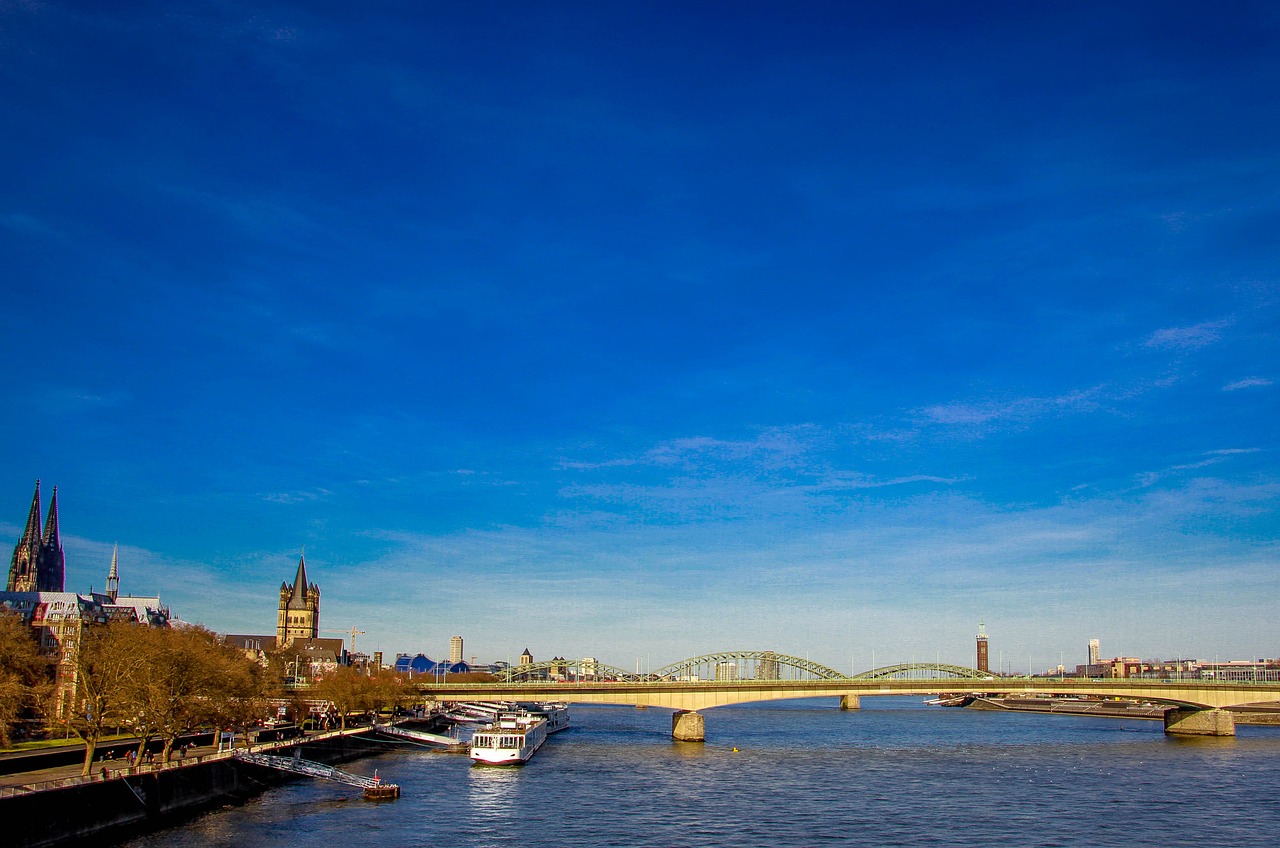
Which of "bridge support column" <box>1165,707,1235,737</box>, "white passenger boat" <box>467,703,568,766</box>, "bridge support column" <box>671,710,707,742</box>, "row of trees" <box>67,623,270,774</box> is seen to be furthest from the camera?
"bridge support column" <box>1165,707,1235,737</box>

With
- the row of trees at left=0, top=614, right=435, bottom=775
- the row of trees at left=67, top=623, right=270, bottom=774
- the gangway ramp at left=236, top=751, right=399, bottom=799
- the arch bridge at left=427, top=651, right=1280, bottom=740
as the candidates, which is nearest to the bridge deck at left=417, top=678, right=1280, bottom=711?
the arch bridge at left=427, top=651, right=1280, bottom=740

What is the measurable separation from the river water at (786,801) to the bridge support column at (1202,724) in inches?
983

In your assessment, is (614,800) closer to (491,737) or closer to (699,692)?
(491,737)

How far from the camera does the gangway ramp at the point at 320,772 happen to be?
Result: 70250 millimetres

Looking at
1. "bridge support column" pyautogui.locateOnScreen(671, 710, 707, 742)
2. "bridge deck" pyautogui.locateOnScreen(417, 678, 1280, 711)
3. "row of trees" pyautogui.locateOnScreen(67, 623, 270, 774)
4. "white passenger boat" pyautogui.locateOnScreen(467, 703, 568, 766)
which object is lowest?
"bridge support column" pyautogui.locateOnScreen(671, 710, 707, 742)

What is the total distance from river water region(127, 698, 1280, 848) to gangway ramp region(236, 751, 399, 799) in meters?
1.05

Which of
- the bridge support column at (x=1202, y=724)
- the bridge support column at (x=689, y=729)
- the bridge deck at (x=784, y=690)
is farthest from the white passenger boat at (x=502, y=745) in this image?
the bridge support column at (x=1202, y=724)

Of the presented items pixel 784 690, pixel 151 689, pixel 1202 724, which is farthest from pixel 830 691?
pixel 151 689

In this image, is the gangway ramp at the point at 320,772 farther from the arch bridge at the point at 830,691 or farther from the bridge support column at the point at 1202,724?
the bridge support column at the point at 1202,724

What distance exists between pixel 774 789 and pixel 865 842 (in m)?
22.2

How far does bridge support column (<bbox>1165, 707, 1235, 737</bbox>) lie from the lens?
138375 mm

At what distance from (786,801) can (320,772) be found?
113ft

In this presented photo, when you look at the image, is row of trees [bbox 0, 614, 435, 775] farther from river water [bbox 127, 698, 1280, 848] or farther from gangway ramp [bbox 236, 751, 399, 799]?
river water [bbox 127, 698, 1280, 848]

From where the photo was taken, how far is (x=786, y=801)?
2751 inches
